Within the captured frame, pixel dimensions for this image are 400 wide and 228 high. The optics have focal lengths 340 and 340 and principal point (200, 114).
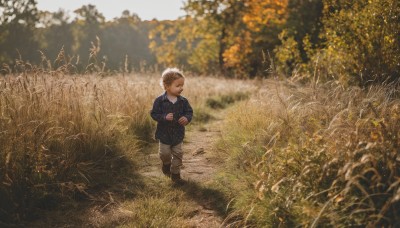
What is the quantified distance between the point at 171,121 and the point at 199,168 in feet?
2.73

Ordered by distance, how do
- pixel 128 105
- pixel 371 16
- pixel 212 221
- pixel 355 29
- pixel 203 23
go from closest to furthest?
pixel 212 221 < pixel 371 16 < pixel 355 29 < pixel 128 105 < pixel 203 23

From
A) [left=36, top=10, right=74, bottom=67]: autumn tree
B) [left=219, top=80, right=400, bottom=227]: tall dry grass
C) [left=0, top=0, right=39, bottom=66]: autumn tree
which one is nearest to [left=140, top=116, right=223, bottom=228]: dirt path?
[left=219, top=80, right=400, bottom=227]: tall dry grass

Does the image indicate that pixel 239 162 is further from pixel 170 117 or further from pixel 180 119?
pixel 170 117

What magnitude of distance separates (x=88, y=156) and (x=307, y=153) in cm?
253

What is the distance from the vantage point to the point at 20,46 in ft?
113

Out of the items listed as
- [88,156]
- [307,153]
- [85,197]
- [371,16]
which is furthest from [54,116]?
[371,16]

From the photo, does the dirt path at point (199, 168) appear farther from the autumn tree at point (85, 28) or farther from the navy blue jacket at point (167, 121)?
the autumn tree at point (85, 28)

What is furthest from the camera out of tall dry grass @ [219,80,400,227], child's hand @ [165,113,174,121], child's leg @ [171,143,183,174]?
child's leg @ [171,143,183,174]

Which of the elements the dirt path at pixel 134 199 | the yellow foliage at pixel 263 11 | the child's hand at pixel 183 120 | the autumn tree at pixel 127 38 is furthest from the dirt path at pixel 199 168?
the autumn tree at pixel 127 38

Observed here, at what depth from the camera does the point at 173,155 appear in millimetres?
3955

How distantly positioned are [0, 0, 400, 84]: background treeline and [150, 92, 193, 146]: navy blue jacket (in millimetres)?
1184

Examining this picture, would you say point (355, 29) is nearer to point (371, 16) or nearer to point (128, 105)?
point (371, 16)

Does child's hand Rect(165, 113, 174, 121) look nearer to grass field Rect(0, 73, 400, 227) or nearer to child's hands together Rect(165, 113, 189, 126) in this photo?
child's hands together Rect(165, 113, 189, 126)

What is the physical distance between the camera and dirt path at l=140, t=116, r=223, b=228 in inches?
119
